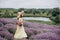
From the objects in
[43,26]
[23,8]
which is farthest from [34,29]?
[23,8]

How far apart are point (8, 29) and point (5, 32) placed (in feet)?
0.20

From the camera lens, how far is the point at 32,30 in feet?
8.32

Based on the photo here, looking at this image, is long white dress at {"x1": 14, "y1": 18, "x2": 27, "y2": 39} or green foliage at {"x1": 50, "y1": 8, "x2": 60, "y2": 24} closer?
long white dress at {"x1": 14, "y1": 18, "x2": 27, "y2": 39}

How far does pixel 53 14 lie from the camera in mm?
2643

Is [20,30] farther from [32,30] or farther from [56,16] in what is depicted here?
[56,16]

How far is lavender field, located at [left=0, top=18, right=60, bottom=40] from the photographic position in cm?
248

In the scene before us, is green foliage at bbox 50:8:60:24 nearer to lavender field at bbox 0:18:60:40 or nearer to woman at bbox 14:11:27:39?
lavender field at bbox 0:18:60:40

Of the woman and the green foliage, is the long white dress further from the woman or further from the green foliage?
the green foliage

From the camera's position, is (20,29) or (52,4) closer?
(20,29)

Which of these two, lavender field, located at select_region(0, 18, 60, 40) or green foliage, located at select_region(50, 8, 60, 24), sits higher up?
green foliage, located at select_region(50, 8, 60, 24)

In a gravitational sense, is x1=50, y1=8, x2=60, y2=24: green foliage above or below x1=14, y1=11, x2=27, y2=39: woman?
above

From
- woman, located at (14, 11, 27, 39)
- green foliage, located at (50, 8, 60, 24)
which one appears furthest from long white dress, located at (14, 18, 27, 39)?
green foliage, located at (50, 8, 60, 24)

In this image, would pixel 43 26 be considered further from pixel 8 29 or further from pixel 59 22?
pixel 8 29

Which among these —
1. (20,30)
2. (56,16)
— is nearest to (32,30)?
(20,30)
